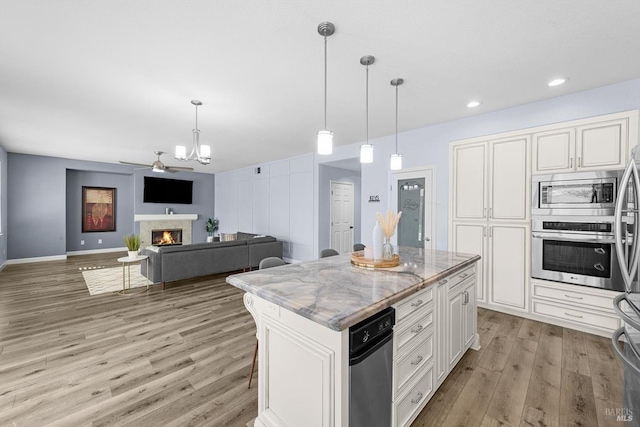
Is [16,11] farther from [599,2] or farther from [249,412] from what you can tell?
[599,2]

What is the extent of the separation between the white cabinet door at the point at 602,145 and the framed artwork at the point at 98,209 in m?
10.9

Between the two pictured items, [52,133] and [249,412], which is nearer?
[249,412]

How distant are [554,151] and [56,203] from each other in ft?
34.6

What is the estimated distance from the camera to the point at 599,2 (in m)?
1.76

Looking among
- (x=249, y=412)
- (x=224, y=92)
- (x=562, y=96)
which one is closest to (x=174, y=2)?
(x=224, y=92)

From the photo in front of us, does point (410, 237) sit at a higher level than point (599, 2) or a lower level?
lower

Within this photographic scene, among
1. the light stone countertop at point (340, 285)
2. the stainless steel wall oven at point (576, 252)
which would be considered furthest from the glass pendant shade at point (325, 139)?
the stainless steel wall oven at point (576, 252)

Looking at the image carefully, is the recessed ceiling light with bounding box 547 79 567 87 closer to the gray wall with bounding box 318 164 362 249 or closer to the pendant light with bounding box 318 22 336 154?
the pendant light with bounding box 318 22 336 154

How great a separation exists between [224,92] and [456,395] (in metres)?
3.71

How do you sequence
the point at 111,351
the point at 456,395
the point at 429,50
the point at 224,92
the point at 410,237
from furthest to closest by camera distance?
the point at 410,237, the point at 224,92, the point at 111,351, the point at 429,50, the point at 456,395

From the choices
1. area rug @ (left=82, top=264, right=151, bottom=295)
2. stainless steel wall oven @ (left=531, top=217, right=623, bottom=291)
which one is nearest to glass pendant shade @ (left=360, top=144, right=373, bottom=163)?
stainless steel wall oven @ (left=531, top=217, right=623, bottom=291)

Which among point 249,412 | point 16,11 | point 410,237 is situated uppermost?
point 16,11

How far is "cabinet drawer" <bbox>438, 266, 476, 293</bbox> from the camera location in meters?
2.09

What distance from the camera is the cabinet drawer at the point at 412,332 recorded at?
150 centimetres
